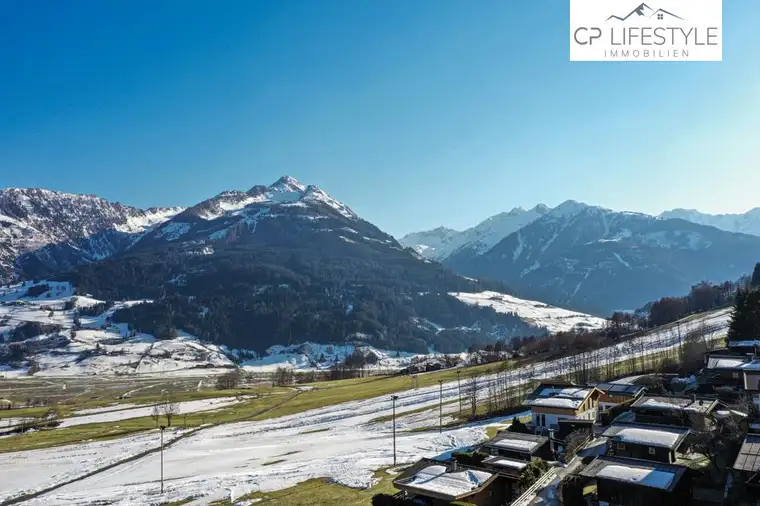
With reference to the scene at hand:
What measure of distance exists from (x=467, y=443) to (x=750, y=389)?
36.8m

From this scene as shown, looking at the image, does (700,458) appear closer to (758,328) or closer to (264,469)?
(264,469)

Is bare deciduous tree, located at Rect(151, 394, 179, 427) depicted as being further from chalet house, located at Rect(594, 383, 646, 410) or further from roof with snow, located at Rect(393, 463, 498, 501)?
chalet house, located at Rect(594, 383, 646, 410)

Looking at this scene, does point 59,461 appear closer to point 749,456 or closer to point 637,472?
point 637,472

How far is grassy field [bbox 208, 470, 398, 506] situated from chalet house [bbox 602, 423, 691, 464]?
22.5 metres

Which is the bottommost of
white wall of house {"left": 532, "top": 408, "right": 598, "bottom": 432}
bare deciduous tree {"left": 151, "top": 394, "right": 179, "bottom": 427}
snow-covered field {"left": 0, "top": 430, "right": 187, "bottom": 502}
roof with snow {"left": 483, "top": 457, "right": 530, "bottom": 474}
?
bare deciduous tree {"left": 151, "top": 394, "right": 179, "bottom": 427}

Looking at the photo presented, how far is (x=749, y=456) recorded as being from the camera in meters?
36.3

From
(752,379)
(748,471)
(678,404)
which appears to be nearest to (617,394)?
(752,379)

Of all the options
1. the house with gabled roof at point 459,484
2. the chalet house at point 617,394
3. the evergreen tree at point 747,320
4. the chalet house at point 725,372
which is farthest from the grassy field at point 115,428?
the evergreen tree at point 747,320

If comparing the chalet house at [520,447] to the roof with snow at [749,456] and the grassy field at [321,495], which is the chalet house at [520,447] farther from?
the roof with snow at [749,456]

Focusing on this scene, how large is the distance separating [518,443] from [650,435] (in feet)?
44.6

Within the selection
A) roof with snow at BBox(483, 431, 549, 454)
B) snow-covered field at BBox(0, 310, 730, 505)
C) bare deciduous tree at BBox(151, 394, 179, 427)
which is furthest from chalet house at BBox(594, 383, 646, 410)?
bare deciduous tree at BBox(151, 394, 179, 427)

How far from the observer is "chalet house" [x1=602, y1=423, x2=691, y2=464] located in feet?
139

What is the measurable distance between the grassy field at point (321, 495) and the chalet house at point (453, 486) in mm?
8232

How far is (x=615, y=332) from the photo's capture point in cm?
19775
